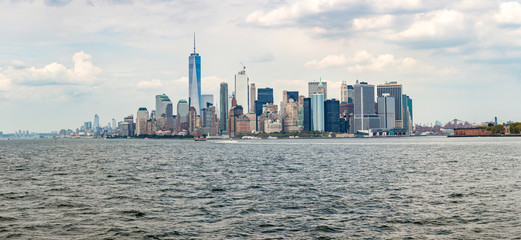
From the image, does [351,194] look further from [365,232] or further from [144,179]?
[144,179]

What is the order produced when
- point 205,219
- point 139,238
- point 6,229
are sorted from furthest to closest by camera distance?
point 205,219 < point 6,229 < point 139,238

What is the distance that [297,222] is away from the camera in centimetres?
3562

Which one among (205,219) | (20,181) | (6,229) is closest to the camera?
(6,229)

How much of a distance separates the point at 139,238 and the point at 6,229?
10.4 meters

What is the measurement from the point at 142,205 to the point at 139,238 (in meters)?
13.9

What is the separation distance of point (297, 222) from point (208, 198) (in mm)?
15395

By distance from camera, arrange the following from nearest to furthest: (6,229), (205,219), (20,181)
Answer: (6,229) → (205,219) → (20,181)

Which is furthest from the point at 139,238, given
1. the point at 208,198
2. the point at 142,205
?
the point at 208,198

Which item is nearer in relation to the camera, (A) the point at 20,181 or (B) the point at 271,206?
(B) the point at 271,206

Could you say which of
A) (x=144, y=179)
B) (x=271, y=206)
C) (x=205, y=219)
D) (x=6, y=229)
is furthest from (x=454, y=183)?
(x=6, y=229)

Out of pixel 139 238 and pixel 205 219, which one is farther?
pixel 205 219

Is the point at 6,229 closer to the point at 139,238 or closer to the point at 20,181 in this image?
the point at 139,238

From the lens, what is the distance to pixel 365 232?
32000 millimetres

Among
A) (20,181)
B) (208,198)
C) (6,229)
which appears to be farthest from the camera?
(20,181)
